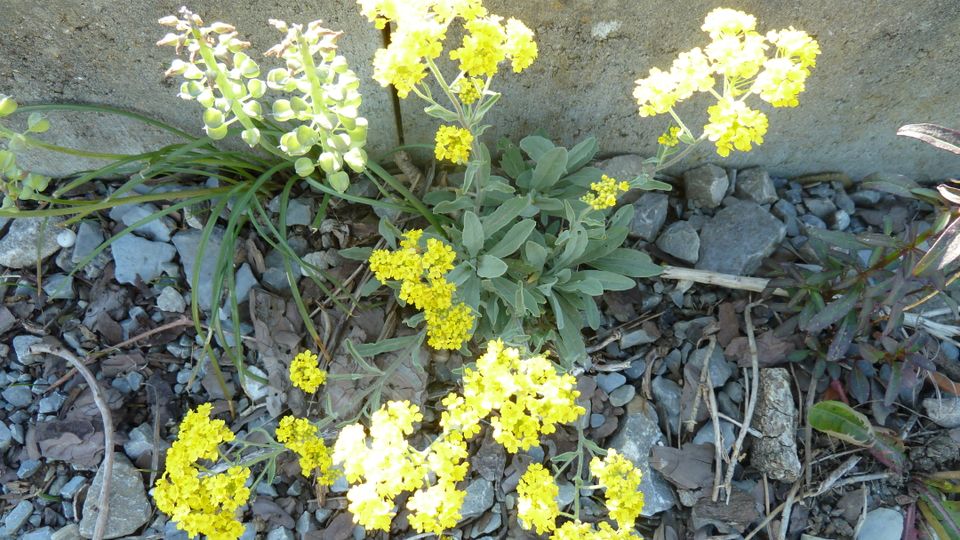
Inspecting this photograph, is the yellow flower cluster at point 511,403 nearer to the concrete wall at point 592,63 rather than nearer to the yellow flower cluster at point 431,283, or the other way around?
the yellow flower cluster at point 431,283

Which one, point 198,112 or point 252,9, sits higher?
point 252,9

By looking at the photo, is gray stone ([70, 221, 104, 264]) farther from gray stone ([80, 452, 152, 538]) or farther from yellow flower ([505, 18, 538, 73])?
yellow flower ([505, 18, 538, 73])

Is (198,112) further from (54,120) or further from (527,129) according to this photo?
(527,129)

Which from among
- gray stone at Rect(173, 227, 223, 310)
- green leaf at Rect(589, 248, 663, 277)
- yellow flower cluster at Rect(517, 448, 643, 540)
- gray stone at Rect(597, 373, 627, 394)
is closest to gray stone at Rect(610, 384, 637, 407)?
gray stone at Rect(597, 373, 627, 394)

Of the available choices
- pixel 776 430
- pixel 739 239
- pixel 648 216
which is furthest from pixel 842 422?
pixel 648 216

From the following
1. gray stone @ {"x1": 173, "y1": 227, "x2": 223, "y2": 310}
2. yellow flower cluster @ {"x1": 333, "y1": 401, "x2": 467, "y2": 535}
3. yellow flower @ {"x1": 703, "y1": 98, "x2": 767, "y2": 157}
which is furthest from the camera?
gray stone @ {"x1": 173, "y1": 227, "x2": 223, "y2": 310}

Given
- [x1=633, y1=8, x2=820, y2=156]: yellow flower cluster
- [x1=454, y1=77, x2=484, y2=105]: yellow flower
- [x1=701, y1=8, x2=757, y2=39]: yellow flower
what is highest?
[x1=701, y1=8, x2=757, y2=39]: yellow flower

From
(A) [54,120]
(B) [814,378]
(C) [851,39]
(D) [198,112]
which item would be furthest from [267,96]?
(B) [814,378]
